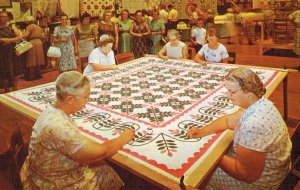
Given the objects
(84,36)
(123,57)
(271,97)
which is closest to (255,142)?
(123,57)

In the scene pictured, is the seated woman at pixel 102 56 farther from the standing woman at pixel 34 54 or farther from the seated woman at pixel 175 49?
the standing woman at pixel 34 54

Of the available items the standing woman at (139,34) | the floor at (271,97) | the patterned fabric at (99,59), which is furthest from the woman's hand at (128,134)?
the standing woman at (139,34)

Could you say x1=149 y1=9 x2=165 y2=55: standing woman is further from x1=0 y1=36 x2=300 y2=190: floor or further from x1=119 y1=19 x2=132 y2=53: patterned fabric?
x1=0 y1=36 x2=300 y2=190: floor

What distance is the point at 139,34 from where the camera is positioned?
7219 mm

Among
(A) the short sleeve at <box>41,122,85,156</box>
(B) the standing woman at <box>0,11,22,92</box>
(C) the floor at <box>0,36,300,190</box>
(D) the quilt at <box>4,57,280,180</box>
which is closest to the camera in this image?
(A) the short sleeve at <box>41,122,85,156</box>

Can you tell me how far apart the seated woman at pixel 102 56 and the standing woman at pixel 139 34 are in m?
3.21

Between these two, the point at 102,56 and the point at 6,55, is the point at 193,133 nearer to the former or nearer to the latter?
the point at 102,56

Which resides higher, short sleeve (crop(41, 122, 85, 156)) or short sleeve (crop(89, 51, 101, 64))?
short sleeve (crop(89, 51, 101, 64))

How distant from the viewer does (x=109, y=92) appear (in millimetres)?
2869

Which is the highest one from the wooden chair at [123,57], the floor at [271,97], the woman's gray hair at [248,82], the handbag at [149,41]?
the handbag at [149,41]

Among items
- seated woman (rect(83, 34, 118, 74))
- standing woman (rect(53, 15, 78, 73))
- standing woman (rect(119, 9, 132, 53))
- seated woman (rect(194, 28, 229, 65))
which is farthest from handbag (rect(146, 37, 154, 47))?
seated woman (rect(83, 34, 118, 74))

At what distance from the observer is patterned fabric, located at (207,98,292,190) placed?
1.57 metres

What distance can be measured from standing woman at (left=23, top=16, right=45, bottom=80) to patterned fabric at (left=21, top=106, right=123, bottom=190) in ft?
18.8

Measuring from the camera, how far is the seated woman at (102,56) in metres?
3.92
